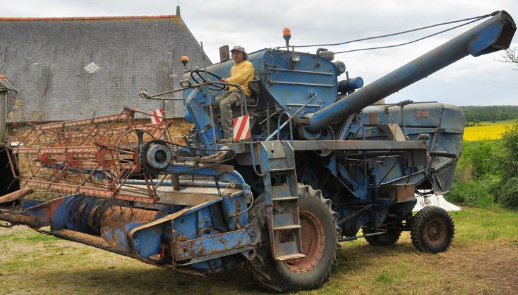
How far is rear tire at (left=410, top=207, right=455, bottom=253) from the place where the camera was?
30.1 ft

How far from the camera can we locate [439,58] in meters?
6.82

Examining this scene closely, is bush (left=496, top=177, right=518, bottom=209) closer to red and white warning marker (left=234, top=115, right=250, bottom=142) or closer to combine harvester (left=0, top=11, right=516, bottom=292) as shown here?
combine harvester (left=0, top=11, right=516, bottom=292)

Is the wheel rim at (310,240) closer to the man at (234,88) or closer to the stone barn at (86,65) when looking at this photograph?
the man at (234,88)

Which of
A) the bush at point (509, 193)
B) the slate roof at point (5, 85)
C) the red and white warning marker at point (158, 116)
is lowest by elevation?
the bush at point (509, 193)

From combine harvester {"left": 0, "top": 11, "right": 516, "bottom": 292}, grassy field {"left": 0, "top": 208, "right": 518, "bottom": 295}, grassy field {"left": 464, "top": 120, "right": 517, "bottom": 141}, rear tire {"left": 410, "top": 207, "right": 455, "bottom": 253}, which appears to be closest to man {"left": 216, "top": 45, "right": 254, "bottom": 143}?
combine harvester {"left": 0, "top": 11, "right": 516, "bottom": 292}

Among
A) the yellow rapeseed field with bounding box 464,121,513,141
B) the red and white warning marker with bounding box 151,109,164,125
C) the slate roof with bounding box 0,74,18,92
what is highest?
the slate roof with bounding box 0,74,18,92

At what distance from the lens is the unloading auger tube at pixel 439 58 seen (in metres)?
6.57

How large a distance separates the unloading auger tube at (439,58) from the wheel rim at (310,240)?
4.90ft

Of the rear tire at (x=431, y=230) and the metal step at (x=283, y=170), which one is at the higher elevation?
the metal step at (x=283, y=170)

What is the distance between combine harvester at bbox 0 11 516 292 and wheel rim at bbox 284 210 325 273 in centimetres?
1

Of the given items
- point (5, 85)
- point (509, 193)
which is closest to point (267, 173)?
point (509, 193)

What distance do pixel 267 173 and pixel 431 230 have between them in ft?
13.0

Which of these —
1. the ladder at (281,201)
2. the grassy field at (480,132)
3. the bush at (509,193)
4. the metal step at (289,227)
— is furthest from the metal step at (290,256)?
the grassy field at (480,132)

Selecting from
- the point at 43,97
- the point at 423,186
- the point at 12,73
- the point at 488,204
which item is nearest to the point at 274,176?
the point at 423,186
